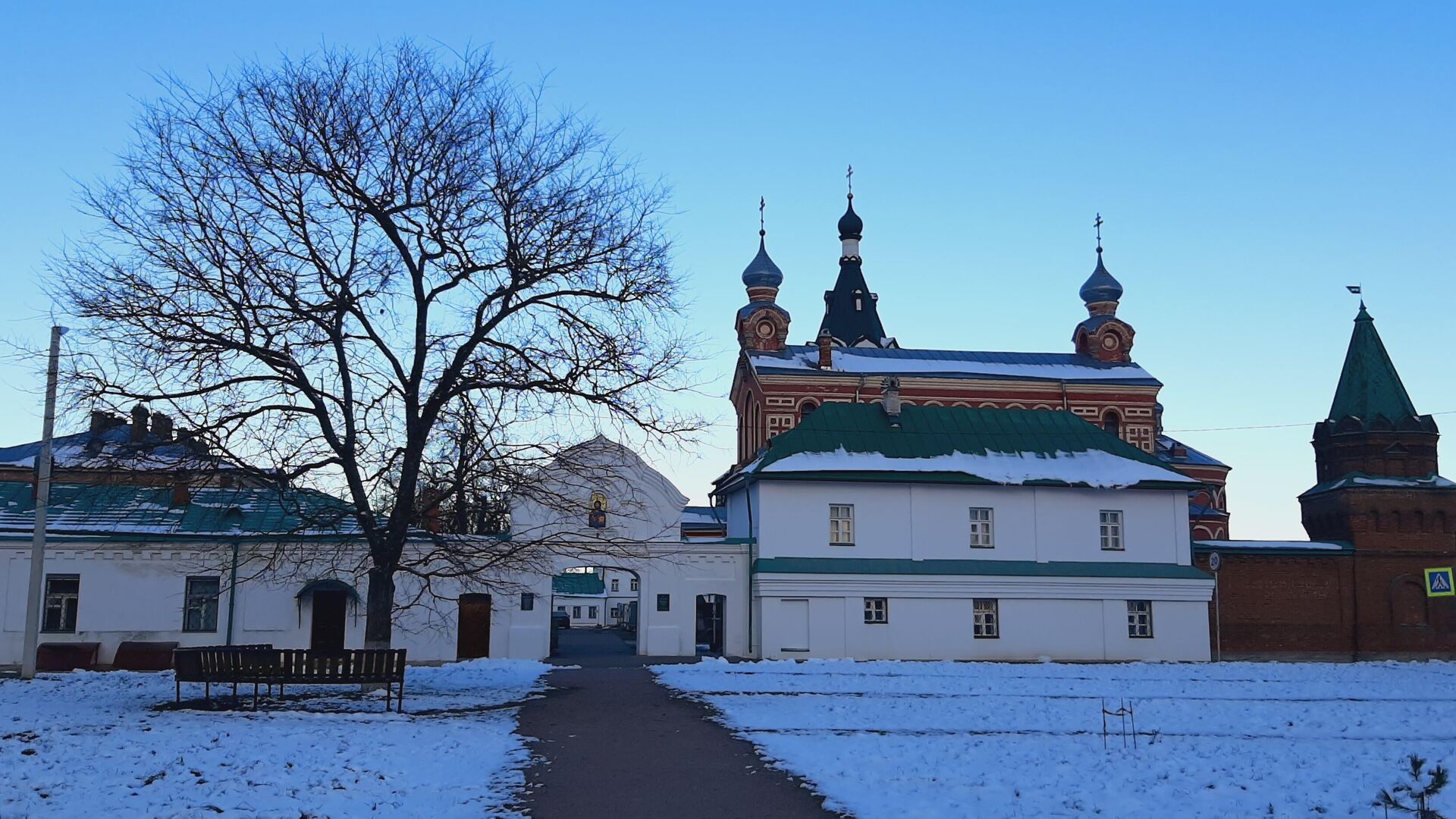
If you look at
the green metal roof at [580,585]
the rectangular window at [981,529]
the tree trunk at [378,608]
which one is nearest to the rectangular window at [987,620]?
the rectangular window at [981,529]

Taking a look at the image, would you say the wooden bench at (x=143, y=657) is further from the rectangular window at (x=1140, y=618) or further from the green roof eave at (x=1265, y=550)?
the green roof eave at (x=1265, y=550)

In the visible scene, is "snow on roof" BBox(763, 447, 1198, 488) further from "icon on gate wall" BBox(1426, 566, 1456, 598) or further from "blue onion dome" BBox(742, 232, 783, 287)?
"blue onion dome" BBox(742, 232, 783, 287)

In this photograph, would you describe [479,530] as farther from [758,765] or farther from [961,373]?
[961,373]

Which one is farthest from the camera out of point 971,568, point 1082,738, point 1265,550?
point 1265,550

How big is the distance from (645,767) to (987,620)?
2136 cm

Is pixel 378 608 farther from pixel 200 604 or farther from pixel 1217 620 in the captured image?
pixel 1217 620

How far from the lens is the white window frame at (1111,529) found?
107ft

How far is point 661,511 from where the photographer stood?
32.3 m

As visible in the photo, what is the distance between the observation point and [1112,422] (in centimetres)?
5166

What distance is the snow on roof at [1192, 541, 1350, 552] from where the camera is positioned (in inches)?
1374

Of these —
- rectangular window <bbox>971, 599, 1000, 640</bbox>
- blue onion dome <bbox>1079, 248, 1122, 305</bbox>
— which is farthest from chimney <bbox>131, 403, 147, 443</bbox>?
blue onion dome <bbox>1079, 248, 1122, 305</bbox>

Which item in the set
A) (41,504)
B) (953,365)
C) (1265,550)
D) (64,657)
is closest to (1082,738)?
(41,504)

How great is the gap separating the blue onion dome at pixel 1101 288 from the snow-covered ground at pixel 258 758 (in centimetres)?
4614

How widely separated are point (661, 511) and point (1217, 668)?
47.1 feet
